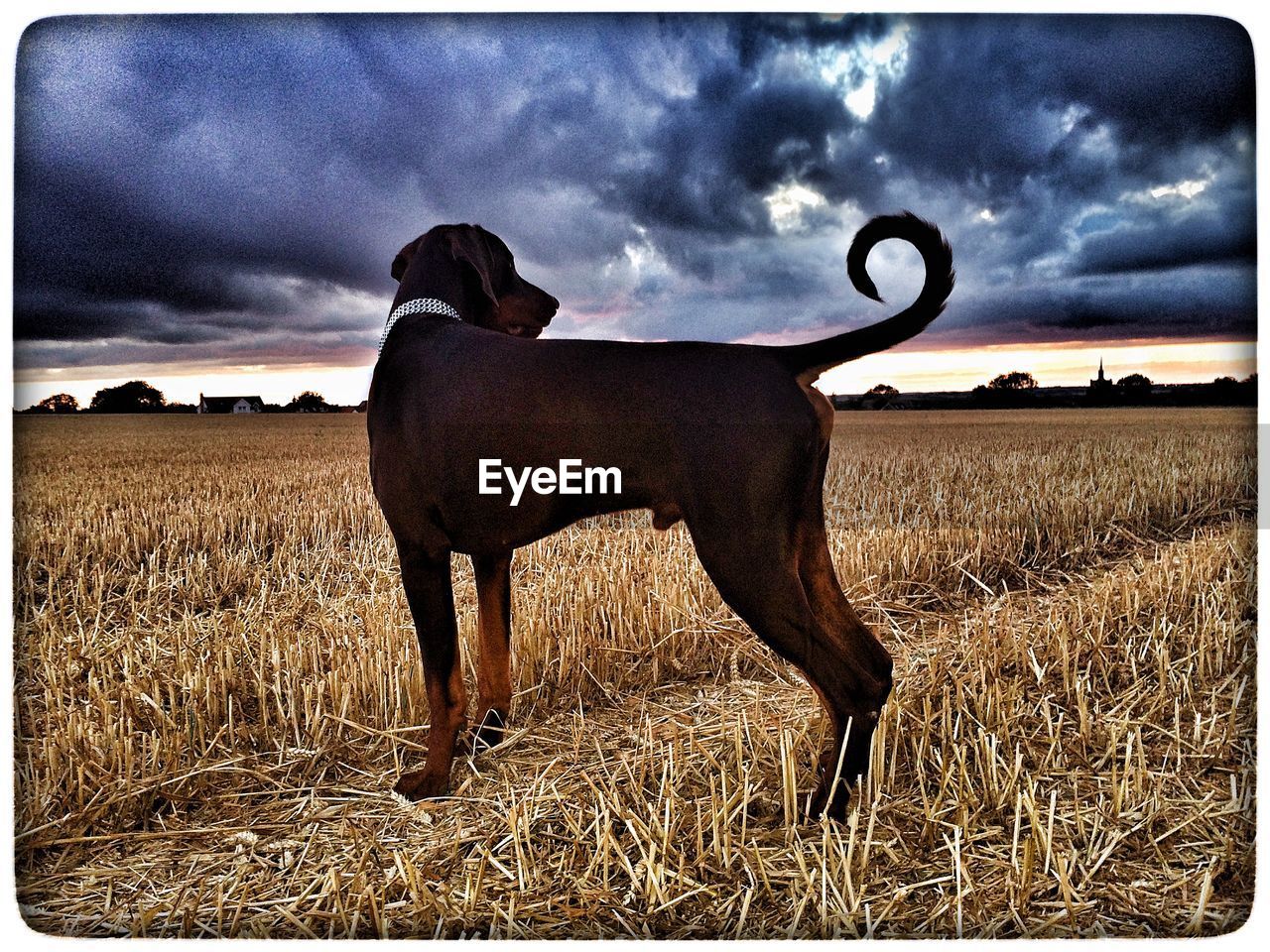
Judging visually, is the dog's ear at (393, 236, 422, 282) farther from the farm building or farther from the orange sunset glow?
the orange sunset glow

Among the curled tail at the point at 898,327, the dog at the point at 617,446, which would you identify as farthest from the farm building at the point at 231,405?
the curled tail at the point at 898,327

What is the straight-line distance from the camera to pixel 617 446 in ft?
7.18

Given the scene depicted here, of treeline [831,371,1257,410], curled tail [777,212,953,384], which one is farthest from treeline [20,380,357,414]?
treeline [831,371,1257,410]

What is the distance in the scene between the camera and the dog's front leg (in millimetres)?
2412

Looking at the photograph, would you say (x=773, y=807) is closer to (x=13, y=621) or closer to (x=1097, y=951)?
(x=1097, y=951)

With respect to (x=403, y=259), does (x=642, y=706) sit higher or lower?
lower

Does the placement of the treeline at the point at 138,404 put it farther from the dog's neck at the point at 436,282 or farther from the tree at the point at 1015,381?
the tree at the point at 1015,381

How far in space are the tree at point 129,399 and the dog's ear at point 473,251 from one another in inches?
45.7

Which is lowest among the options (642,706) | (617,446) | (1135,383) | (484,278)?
(642,706)

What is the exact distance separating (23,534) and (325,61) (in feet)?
5.86

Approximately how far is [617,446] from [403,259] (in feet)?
3.47

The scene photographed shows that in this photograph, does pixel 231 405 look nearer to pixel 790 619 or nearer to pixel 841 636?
pixel 790 619

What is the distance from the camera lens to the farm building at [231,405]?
106 inches

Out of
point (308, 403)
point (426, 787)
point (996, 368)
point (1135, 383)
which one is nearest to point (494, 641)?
point (426, 787)
